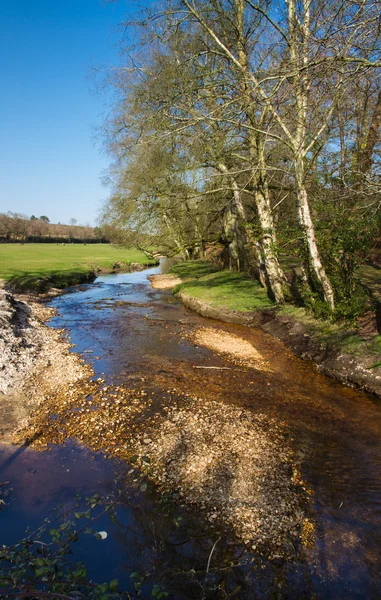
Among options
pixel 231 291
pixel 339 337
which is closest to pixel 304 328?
pixel 339 337

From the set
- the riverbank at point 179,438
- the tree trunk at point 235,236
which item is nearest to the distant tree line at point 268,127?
the tree trunk at point 235,236

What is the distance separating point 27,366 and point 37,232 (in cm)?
11222

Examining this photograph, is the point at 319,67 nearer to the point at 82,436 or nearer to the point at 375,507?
the point at 375,507

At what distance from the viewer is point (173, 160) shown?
1800 centimetres

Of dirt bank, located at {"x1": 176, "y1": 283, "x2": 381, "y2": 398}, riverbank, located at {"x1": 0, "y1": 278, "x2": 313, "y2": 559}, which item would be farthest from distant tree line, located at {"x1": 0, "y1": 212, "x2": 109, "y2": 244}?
riverbank, located at {"x1": 0, "y1": 278, "x2": 313, "y2": 559}

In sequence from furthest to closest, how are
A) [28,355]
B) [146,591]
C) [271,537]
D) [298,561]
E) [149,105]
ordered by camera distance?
[149,105], [28,355], [271,537], [298,561], [146,591]

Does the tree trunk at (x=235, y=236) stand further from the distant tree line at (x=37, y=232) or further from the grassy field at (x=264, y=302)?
the distant tree line at (x=37, y=232)

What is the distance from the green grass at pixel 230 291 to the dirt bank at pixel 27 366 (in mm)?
8347

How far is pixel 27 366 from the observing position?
10.2m

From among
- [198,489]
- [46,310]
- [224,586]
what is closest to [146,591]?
[224,586]

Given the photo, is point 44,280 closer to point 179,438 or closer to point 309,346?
point 309,346

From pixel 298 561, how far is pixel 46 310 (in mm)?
17673

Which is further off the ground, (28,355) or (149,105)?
(149,105)

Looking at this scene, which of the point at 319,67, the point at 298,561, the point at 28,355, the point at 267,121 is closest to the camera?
the point at 298,561
